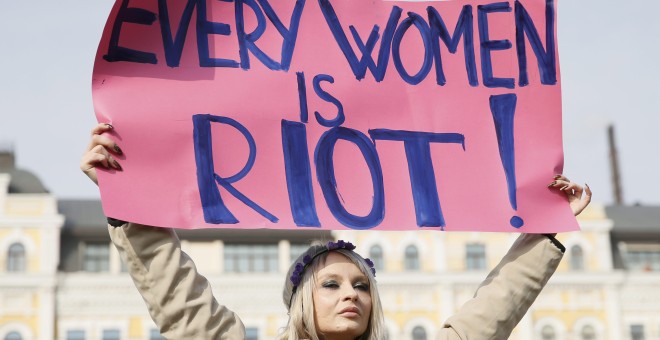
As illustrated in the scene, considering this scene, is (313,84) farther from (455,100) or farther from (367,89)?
(455,100)

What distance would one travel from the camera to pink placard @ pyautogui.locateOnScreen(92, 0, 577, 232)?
347cm

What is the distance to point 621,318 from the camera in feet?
96.7

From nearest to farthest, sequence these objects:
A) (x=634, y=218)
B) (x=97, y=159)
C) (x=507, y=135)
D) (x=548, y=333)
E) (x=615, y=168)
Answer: (x=97, y=159) → (x=507, y=135) → (x=548, y=333) → (x=634, y=218) → (x=615, y=168)

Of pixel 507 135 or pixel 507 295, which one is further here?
pixel 507 135

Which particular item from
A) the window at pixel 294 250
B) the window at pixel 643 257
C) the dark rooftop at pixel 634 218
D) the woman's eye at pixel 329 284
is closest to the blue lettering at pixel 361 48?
the woman's eye at pixel 329 284

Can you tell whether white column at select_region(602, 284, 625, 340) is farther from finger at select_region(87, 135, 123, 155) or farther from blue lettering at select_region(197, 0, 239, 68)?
finger at select_region(87, 135, 123, 155)

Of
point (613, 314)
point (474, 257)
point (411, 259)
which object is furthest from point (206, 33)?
point (613, 314)

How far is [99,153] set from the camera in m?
3.32

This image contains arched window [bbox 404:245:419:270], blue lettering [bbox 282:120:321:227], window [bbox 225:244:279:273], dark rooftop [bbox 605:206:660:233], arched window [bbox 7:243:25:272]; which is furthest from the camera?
dark rooftop [bbox 605:206:660:233]

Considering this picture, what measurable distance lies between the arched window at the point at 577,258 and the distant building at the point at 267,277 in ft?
0.09

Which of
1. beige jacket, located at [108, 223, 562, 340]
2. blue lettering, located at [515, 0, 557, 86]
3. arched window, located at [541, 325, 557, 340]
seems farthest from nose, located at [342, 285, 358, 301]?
arched window, located at [541, 325, 557, 340]

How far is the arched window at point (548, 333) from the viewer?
2908 cm

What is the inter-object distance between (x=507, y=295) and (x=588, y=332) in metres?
27.0

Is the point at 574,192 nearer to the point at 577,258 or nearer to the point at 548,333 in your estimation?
the point at 548,333
